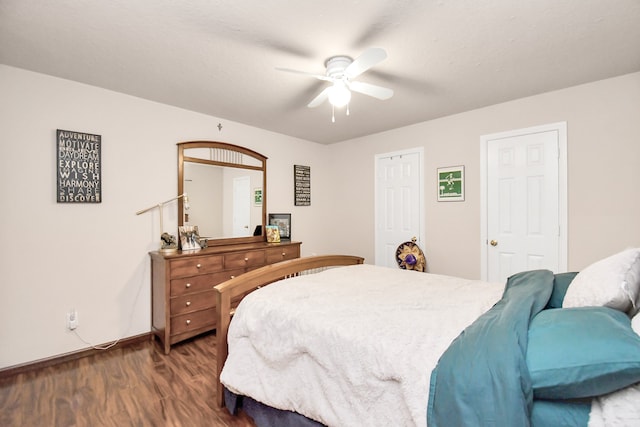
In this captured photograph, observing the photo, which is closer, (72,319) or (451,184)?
(72,319)

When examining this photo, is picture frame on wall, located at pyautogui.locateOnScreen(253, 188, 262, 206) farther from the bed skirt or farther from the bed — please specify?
the bed skirt

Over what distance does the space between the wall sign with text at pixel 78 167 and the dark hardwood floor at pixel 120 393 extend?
4.55 ft

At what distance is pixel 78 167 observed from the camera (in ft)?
8.32

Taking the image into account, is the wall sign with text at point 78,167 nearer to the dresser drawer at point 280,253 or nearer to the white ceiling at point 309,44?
the white ceiling at point 309,44

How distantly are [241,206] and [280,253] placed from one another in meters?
0.76

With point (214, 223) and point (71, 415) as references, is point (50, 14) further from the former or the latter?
point (71, 415)

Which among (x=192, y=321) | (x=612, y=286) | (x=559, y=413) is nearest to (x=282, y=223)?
(x=192, y=321)

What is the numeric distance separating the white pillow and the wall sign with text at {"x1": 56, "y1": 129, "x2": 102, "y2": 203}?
11.3ft

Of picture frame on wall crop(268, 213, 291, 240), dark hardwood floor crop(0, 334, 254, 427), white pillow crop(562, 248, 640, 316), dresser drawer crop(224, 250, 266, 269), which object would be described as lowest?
dark hardwood floor crop(0, 334, 254, 427)

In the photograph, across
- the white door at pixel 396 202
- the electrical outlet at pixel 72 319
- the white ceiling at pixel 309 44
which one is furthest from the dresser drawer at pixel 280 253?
the electrical outlet at pixel 72 319

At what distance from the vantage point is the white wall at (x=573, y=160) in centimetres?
248

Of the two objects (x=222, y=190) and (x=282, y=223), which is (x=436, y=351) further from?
(x=282, y=223)

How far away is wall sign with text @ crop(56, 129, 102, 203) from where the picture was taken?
2457mm

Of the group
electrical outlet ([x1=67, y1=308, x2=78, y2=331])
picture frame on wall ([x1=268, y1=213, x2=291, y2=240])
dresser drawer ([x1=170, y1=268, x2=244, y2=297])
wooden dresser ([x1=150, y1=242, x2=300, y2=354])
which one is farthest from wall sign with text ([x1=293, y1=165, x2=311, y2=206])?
electrical outlet ([x1=67, y1=308, x2=78, y2=331])
